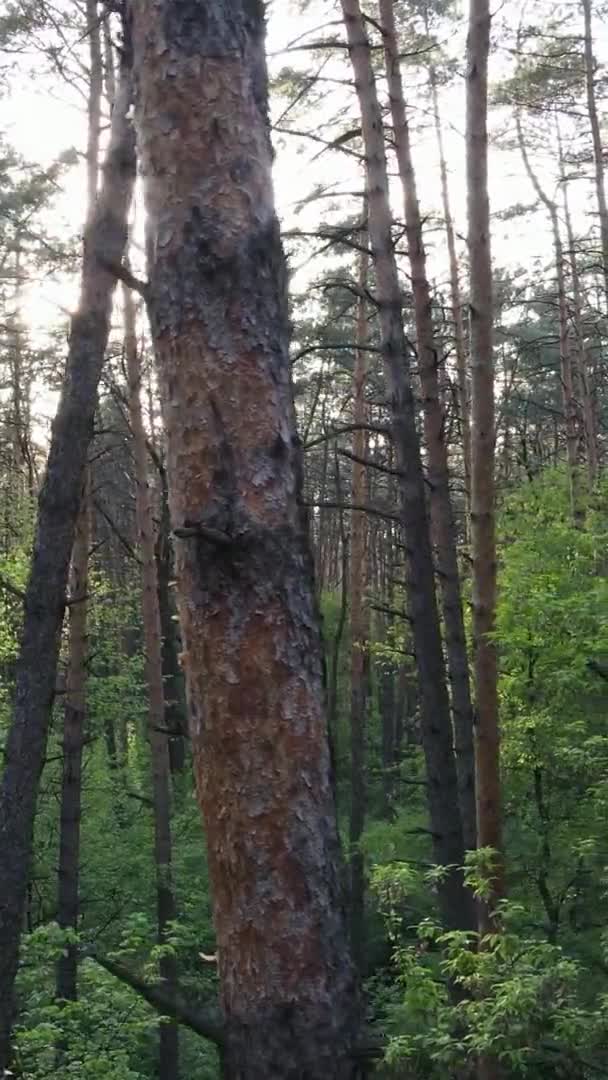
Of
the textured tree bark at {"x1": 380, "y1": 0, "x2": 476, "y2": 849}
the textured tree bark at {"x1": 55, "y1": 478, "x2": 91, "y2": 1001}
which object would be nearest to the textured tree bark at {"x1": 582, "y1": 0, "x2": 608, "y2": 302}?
the textured tree bark at {"x1": 380, "y1": 0, "x2": 476, "y2": 849}

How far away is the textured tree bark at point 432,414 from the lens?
993cm

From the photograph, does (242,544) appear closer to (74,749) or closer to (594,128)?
(74,749)

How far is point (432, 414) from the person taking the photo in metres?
10.3

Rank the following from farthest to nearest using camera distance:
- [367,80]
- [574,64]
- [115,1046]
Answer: [574,64]
[367,80]
[115,1046]

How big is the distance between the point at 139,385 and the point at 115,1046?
8356 mm

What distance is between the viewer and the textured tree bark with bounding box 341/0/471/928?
8.37 meters

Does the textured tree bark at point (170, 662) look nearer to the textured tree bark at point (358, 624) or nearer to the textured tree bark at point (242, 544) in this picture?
the textured tree bark at point (358, 624)

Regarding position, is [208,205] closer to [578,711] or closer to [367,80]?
[367,80]

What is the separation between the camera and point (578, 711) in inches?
454

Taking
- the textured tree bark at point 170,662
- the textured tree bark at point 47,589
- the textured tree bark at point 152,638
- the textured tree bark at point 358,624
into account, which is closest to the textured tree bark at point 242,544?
the textured tree bark at point 47,589

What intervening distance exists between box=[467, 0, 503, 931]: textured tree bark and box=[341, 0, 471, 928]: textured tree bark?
345 millimetres

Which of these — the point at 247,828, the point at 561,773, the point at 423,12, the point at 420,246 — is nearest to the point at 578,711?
the point at 561,773

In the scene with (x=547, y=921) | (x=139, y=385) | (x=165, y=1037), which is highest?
(x=139, y=385)

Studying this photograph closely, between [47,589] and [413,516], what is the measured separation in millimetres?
3947
